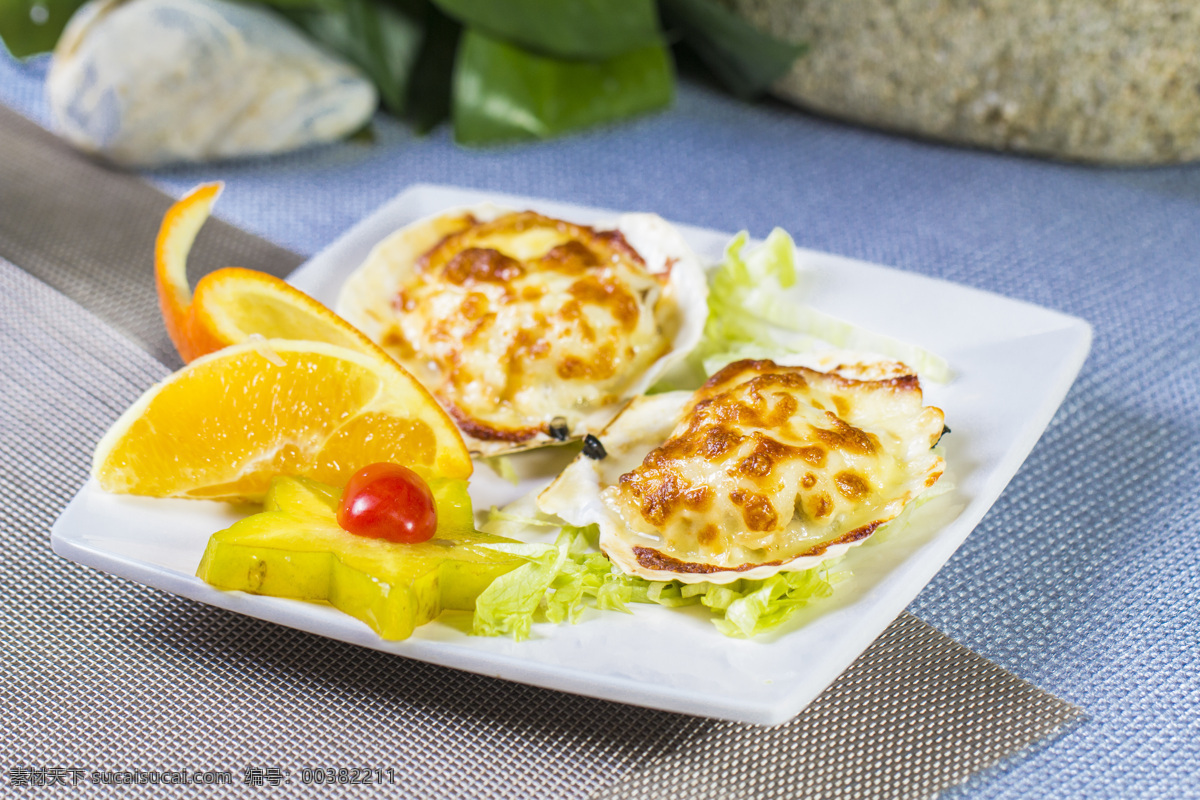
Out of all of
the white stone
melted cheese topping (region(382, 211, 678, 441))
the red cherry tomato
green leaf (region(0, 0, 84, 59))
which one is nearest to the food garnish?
the red cherry tomato

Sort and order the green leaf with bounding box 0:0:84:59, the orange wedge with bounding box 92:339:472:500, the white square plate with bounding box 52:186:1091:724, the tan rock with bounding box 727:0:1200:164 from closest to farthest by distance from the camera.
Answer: the white square plate with bounding box 52:186:1091:724, the orange wedge with bounding box 92:339:472:500, the tan rock with bounding box 727:0:1200:164, the green leaf with bounding box 0:0:84:59

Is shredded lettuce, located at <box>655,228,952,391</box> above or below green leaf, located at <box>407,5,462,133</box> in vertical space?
above

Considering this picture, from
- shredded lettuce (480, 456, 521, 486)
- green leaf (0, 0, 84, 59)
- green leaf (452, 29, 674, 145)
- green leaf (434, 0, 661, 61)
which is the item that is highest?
green leaf (434, 0, 661, 61)

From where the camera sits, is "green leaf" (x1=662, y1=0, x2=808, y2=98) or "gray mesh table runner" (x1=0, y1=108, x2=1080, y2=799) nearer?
"gray mesh table runner" (x1=0, y1=108, x2=1080, y2=799)

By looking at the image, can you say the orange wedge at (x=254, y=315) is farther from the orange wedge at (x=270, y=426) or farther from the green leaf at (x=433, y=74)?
the green leaf at (x=433, y=74)

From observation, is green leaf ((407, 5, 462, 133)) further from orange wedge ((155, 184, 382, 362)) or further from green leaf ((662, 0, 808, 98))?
orange wedge ((155, 184, 382, 362))

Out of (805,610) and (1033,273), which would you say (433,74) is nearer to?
(1033,273)

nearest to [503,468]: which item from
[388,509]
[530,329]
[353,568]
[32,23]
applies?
[530,329]
